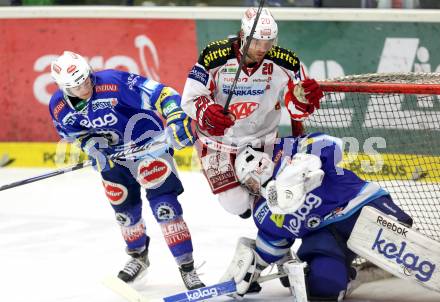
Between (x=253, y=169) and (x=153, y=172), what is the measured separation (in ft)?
1.62

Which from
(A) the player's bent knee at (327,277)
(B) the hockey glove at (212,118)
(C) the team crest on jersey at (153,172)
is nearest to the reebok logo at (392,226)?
(A) the player's bent knee at (327,277)

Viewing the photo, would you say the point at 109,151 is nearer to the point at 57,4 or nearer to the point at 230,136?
the point at 230,136

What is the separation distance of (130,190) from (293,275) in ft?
3.43

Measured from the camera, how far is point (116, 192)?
499cm

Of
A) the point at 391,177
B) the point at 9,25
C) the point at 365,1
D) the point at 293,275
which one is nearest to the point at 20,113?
the point at 9,25

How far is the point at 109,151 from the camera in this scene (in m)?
5.00

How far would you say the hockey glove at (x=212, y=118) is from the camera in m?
4.46

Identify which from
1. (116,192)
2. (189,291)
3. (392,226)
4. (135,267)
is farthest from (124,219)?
(392,226)

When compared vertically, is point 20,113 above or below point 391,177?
below

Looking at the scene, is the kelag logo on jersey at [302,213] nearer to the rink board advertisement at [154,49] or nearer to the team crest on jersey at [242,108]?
the team crest on jersey at [242,108]

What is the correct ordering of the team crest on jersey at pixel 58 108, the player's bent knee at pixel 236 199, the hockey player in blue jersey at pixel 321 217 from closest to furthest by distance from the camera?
the hockey player in blue jersey at pixel 321 217 < the player's bent knee at pixel 236 199 < the team crest on jersey at pixel 58 108

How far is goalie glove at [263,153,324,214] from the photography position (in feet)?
13.9

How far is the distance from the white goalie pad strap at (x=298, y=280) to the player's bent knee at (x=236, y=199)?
0.47 m

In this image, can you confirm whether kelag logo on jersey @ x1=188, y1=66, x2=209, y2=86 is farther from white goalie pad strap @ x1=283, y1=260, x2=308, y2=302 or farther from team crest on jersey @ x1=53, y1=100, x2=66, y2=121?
white goalie pad strap @ x1=283, y1=260, x2=308, y2=302
